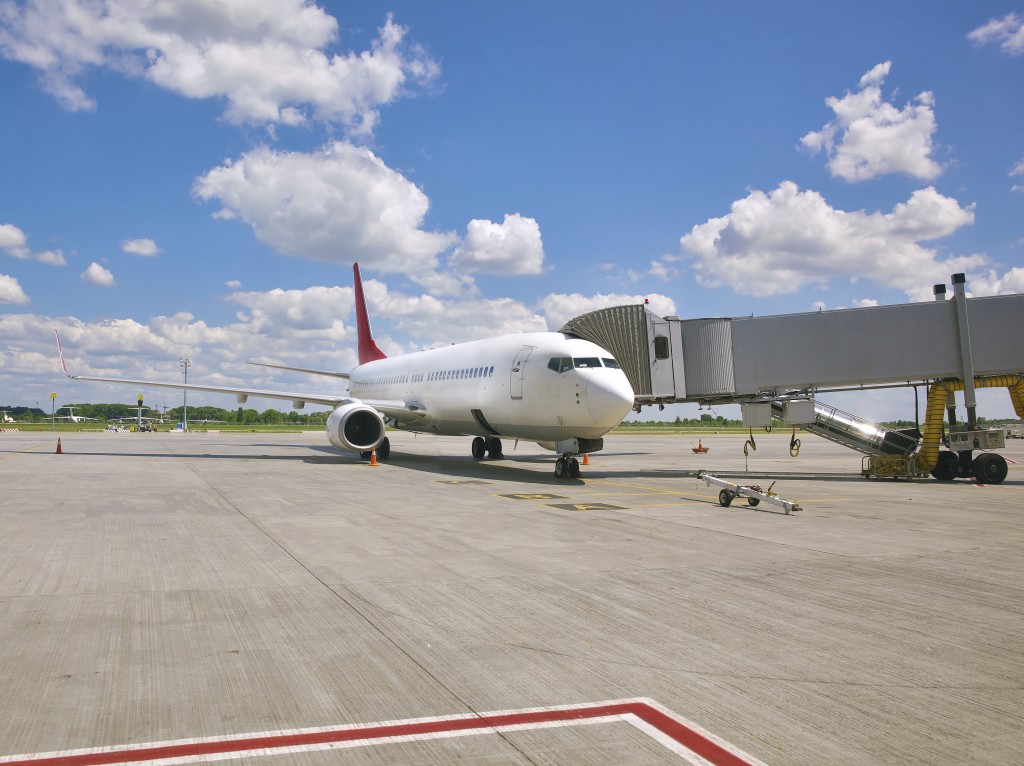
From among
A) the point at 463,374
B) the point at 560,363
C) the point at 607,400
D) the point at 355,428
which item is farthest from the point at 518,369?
the point at 355,428

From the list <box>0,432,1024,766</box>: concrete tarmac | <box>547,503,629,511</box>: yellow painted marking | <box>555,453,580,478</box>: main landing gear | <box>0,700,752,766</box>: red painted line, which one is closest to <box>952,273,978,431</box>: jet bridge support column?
<box>0,432,1024,766</box>: concrete tarmac

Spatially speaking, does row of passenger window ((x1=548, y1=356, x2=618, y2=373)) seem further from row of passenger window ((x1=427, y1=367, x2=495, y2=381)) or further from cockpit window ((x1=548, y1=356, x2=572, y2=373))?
row of passenger window ((x1=427, y1=367, x2=495, y2=381))

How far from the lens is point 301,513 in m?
11.9

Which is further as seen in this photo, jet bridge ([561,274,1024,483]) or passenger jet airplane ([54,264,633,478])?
jet bridge ([561,274,1024,483])

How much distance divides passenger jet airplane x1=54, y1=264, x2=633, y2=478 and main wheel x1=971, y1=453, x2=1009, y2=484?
33.2 feet

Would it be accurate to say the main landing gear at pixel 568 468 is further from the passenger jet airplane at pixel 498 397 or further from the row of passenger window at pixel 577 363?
the row of passenger window at pixel 577 363

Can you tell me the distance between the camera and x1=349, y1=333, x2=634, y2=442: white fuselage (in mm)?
16766

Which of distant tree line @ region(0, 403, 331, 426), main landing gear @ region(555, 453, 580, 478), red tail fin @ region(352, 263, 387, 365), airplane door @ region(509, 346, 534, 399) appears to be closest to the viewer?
main landing gear @ region(555, 453, 580, 478)

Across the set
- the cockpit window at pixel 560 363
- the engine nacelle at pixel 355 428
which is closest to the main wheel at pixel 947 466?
the cockpit window at pixel 560 363

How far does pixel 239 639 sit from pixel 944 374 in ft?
65.8

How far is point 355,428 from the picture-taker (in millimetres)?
24453

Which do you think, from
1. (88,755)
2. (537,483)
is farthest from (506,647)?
(537,483)

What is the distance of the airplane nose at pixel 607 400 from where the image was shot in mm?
16484

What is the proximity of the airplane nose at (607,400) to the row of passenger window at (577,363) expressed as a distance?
1.61 ft
